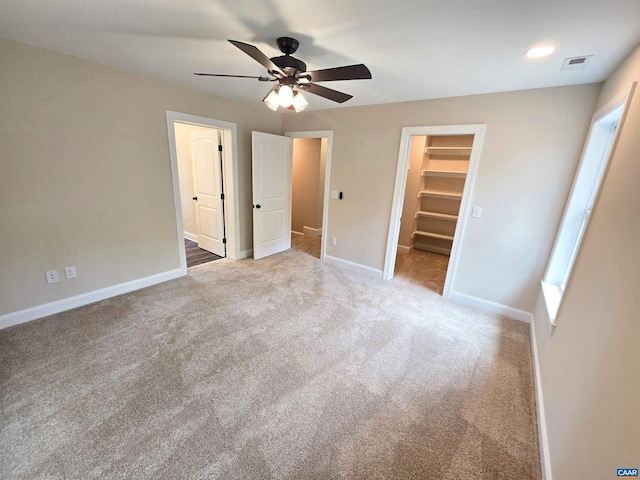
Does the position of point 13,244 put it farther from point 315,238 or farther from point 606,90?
point 606,90

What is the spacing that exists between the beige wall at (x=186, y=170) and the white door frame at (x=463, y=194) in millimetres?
3323

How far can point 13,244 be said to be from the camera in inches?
86.8

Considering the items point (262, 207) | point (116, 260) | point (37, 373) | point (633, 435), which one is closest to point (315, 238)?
point (262, 207)

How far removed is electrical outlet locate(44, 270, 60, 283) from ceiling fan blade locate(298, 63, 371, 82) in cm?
295

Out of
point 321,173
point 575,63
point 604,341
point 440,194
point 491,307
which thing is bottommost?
point 491,307

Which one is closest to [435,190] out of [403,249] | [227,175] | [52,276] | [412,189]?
[412,189]

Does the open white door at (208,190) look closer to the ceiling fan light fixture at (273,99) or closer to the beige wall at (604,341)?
the ceiling fan light fixture at (273,99)

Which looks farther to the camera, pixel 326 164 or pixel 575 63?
pixel 326 164

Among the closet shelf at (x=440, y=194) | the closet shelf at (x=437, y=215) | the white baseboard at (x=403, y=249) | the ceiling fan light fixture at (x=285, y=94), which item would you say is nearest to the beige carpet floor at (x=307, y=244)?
the white baseboard at (x=403, y=249)

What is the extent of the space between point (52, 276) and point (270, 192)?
2.71 metres

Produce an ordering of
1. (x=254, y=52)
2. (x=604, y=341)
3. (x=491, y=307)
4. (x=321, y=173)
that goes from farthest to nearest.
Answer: (x=321, y=173), (x=491, y=307), (x=254, y=52), (x=604, y=341)

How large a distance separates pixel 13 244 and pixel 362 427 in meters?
→ 3.21

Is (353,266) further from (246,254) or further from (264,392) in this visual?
(264,392)

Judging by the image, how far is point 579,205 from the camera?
2285 mm
